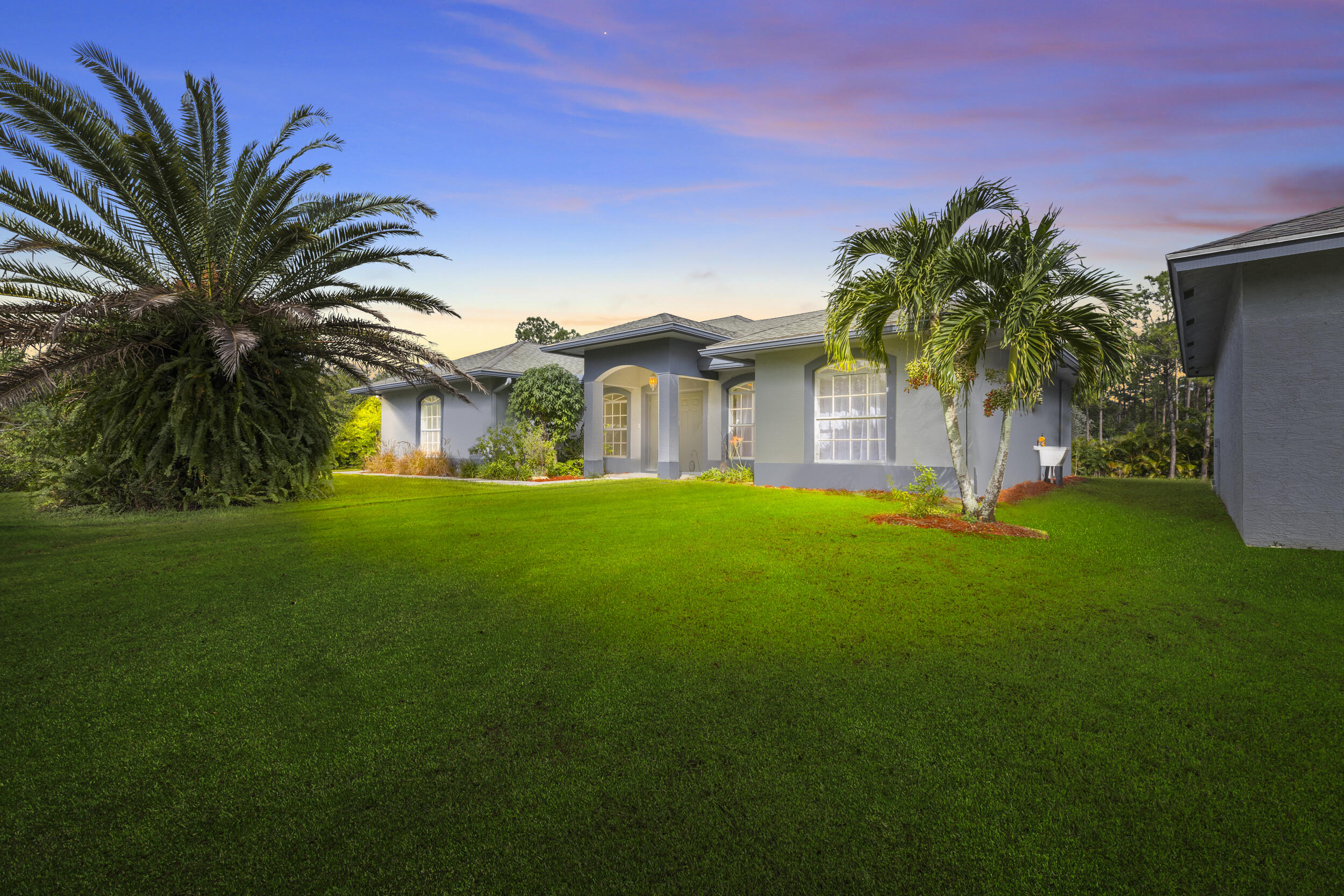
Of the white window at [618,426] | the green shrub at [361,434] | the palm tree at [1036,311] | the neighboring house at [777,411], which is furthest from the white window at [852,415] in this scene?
the green shrub at [361,434]

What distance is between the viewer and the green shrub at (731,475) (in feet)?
45.2

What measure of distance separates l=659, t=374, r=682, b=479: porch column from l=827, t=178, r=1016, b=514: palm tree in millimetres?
6849

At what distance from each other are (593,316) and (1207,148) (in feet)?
58.1

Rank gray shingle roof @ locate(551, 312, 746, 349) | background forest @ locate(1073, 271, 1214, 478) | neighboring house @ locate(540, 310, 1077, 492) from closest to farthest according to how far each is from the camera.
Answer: neighboring house @ locate(540, 310, 1077, 492) < gray shingle roof @ locate(551, 312, 746, 349) < background forest @ locate(1073, 271, 1214, 478)

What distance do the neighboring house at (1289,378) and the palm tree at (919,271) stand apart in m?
2.12

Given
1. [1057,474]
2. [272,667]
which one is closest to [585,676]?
[272,667]

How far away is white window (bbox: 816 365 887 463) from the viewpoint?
11578 millimetres

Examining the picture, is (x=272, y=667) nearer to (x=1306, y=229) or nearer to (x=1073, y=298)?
(x=1073, y=298)

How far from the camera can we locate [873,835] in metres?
1.83

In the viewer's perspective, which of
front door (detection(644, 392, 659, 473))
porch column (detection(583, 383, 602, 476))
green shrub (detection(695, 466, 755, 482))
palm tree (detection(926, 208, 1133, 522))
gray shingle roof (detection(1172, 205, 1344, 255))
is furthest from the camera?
front door (detection(644, 392, 659, 473))

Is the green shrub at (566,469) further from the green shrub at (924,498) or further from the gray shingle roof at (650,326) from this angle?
the green shrub at (924,498)

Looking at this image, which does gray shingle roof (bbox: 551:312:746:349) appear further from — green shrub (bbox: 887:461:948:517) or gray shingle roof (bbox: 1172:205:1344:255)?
gray shingle roof (bbox: 1172:205:1344:255)

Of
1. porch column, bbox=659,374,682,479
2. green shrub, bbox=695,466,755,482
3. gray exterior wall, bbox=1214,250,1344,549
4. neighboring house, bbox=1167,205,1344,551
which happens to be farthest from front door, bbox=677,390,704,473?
gray exterior wall, bbox=1214,250,1344,549

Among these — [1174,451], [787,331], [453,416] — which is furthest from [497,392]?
[1174,451]
